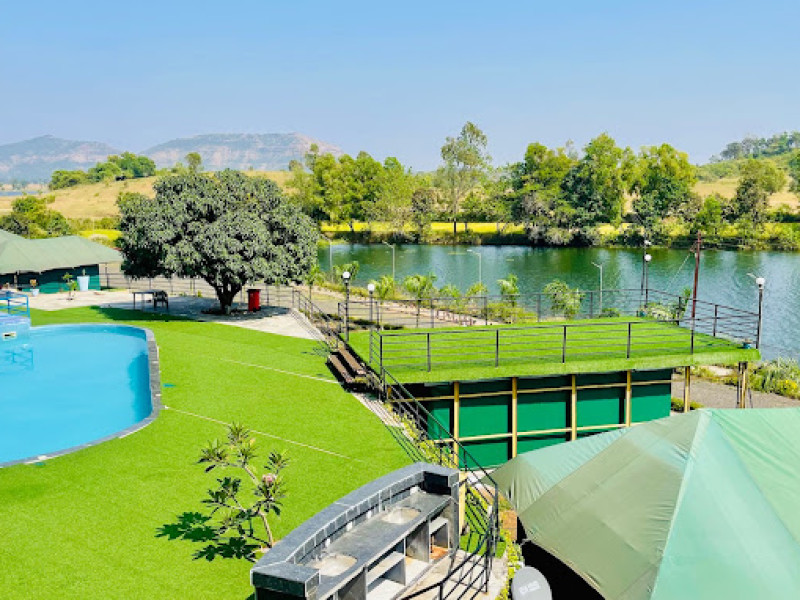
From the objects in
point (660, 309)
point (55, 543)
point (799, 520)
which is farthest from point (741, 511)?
point (660, 309)

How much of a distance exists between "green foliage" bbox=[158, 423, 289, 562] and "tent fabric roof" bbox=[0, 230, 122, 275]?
2555 centimetres

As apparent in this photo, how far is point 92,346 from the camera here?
78.1 feet

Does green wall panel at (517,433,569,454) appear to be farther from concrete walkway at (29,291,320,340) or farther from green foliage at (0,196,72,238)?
green foliage at (0,196,72,238)

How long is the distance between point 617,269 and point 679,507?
53.4 metres

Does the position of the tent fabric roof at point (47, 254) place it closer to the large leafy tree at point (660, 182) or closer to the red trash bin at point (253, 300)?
the red trash bin at point (253, 300)

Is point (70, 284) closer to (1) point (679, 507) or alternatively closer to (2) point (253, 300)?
(2) point (253, 300)

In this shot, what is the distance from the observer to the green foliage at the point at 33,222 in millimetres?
57188

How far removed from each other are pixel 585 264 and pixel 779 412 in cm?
5594

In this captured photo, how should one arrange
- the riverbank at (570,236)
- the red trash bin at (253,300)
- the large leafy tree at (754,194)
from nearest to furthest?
the red trash bin at (253,300) < the riverbank at (570,236) < the large leafy tree at (754,194)

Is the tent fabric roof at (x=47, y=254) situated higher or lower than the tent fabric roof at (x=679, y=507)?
higher

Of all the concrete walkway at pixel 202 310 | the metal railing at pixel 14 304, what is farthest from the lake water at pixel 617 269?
the metal railing at pixel 14 304

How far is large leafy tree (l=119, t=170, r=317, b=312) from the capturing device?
24.5 metres

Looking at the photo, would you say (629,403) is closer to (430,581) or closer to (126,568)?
(430,581)

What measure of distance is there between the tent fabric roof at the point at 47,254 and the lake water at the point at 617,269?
18.1 m
